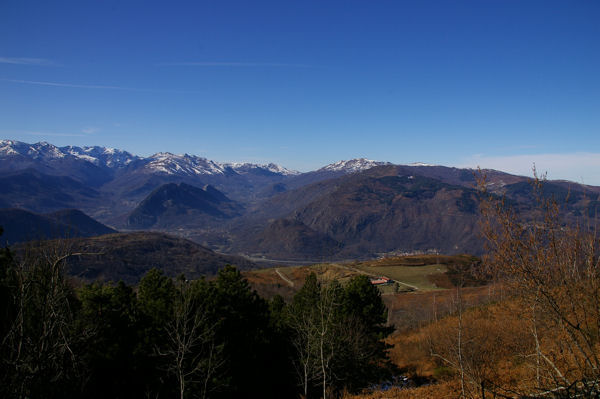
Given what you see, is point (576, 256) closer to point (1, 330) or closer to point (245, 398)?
point (1, 330)

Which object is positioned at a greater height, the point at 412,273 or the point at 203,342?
the point at 203,342

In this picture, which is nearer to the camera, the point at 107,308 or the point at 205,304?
the point at 107,308

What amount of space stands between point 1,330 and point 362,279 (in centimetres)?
2866

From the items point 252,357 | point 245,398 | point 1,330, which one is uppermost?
point 1,330

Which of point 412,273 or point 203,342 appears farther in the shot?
point 412,273

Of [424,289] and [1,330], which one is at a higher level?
[1,330]

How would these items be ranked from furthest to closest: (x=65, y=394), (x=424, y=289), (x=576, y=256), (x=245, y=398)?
(x=424, y=289) < (x=245, y=398) < (x=65, y=394) < (x=576, y=256)

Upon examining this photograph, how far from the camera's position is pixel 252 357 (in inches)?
1073

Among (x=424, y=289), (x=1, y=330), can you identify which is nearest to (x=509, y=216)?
(x=1, y=330)

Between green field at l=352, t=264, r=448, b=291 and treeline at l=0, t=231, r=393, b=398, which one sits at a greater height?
treeline at l=0, t=231, r=393, b=398

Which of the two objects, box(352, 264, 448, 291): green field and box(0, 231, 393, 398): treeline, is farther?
box(352, 264, 448, 291): green field

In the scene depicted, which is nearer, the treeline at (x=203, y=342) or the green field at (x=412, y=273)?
the treeline at (x=203, y=342)

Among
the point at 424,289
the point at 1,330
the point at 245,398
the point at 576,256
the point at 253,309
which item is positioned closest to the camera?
the point at 576,256

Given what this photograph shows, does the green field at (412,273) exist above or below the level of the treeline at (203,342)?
below
